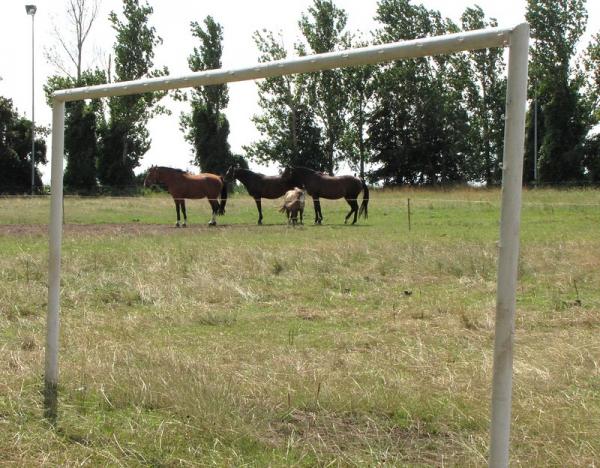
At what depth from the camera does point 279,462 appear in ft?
12.2

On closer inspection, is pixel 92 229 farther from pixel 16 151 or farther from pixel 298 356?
pixel 16 151

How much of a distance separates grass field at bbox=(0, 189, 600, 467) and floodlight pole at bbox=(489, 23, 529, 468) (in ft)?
2.10

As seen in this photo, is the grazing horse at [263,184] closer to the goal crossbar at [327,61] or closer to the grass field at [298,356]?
the grass field at [298,356]

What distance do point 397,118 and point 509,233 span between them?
37369 millimetres

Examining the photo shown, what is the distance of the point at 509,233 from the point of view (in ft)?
A: 9.78

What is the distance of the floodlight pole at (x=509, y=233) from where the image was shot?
9.73 ft

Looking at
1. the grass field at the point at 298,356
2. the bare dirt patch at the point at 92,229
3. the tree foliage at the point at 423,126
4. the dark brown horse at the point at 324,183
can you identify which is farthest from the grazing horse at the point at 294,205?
the tree foliage at the point at 423,126

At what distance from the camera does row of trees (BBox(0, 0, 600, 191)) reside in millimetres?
36562

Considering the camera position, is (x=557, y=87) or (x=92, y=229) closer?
(x=92, y=229)

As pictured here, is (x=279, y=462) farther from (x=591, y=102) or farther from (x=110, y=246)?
(x=591, y=102)

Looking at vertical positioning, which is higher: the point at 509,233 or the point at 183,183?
the point at 183,183

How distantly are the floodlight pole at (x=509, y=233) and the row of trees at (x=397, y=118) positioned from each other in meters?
31.8

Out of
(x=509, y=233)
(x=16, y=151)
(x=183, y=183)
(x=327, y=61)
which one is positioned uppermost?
(x=16, y=151)

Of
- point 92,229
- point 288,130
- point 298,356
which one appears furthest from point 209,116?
point 298,356
